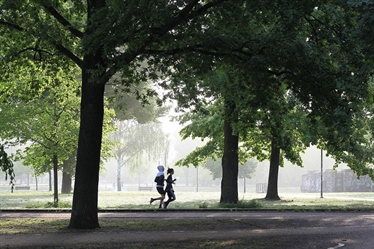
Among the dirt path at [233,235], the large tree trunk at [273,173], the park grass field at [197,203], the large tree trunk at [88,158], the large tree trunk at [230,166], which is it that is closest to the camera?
the dirt path at [233,235]

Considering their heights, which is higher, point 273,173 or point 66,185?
point 273,173

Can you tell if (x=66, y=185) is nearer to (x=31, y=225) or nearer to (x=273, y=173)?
(x=273, y=173)

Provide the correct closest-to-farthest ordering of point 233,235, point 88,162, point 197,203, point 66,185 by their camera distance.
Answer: point 233,235 < point 88,162 < point 197,203 < point 66,185

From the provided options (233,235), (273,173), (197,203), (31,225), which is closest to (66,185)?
(273,173)

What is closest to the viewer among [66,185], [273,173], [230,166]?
[230,166]

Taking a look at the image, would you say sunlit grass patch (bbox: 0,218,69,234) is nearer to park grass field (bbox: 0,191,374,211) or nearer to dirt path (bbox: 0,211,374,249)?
dirt path (bbox: 0,211,374,249)

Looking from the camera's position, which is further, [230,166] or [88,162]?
[230,166]

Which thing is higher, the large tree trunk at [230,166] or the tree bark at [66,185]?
the large tree trunk at [230,166]

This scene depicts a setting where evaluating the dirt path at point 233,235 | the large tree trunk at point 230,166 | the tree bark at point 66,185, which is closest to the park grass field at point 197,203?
the large tree trunk at point 230,166

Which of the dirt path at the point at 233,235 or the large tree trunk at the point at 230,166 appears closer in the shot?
the dirt path at the point at 233,235

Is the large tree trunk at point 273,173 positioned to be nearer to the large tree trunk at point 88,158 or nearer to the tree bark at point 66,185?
the tree bark at point 66,185

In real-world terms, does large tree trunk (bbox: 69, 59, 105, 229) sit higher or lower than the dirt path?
higher

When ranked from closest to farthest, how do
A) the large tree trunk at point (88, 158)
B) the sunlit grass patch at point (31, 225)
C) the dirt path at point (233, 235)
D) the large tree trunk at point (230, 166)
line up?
the dirt path at point (233, 235)
the sunlit grass patch at point (31, 225)
the large tree trunk at point (88, 158)
the large tree trunk at point (230, 166)

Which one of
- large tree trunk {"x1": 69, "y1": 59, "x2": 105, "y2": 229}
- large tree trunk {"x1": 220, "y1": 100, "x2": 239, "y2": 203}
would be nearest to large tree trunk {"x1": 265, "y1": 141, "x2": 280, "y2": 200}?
large tree trunk {"x1": 220, "y1": 100, "x2": 239, "y2": 203}
